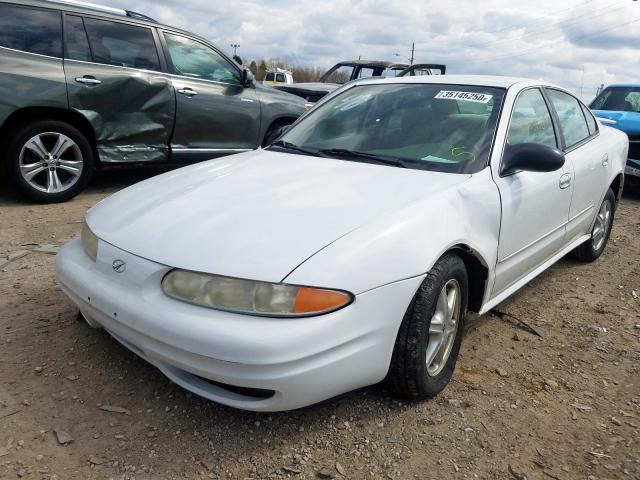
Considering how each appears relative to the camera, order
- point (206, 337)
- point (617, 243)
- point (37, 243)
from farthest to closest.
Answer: point (617, 243)
point (37, 243)
point (206, 337)

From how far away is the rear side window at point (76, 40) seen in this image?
530 centimetres

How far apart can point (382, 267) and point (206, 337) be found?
0.71 metres

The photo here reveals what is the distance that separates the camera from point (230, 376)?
6.61 ft

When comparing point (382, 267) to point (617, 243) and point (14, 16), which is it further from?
point (14, 16)

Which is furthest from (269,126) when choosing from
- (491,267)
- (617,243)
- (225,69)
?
(491,267)

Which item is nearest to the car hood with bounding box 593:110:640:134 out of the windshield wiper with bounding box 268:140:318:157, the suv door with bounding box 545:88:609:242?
the suv door with bounding box 545:88:609:242

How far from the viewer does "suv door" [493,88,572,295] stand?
2965 millimetres

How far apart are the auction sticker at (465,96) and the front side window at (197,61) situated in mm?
3605

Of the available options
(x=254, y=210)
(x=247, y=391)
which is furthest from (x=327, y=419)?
(x=254, y=210)

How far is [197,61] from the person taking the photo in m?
6.24

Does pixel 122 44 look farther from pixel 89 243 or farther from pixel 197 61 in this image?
pixel 89 243

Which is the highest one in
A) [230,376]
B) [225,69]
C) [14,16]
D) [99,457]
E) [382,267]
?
[14,16]

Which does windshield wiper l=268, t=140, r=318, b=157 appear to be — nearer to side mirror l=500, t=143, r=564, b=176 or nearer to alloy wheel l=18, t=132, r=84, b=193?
side mirror l=500, t=143, r=564, b=176

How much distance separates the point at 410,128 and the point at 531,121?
0.82 meters
